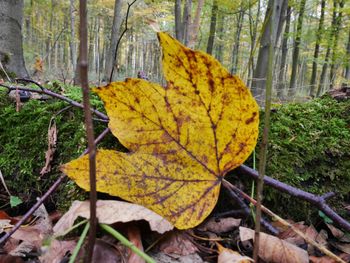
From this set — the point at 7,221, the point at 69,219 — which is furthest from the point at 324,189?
the point at 7,221

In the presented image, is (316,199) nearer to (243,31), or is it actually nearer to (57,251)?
(57,251)

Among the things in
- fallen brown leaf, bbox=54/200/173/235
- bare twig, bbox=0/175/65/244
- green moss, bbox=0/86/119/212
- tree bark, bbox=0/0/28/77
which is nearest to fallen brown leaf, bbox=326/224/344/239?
fallen brown leaf, bbox=54/200/173/235

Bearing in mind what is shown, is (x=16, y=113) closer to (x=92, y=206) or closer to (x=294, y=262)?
(x=92, y=206)

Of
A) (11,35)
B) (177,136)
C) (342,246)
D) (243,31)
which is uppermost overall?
(243,31)

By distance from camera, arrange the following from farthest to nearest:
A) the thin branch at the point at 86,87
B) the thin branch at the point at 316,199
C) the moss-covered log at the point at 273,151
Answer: the moss-covered log at the point at 273,151, the thin branch at the point at 316,199, the thin branch at the point at 86,87

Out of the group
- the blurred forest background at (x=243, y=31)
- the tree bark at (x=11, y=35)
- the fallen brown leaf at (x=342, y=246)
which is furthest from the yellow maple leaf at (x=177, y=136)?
the tree bark at (x=11, y=35)

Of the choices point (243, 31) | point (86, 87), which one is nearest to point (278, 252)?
point (86, 87)

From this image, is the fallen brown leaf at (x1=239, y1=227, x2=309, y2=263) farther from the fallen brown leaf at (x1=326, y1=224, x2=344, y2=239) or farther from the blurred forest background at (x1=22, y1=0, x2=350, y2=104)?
the blurred forest background at (x1=22, y1=0, x2=350, y2=104)

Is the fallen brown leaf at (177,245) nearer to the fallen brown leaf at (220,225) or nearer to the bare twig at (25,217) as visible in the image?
the fallen brown leaf at (220,225)
